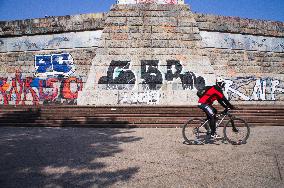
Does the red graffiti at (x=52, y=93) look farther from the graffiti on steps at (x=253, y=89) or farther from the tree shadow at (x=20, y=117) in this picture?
the graffiti on steps at (x=253, y=89)

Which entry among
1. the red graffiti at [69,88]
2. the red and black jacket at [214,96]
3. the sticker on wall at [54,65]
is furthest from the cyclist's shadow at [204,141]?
the sticker on wall at [54,65]

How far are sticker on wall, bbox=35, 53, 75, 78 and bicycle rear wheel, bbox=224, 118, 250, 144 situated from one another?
11.6 metres

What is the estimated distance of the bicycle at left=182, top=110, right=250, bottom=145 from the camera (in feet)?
25.5

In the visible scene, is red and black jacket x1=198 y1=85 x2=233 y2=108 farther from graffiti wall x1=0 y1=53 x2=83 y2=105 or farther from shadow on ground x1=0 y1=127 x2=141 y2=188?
graffiti wall x1=0 y1=53 x2=83 y2=105

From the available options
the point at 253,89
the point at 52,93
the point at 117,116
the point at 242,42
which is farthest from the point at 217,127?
the point at 242,42

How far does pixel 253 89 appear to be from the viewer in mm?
17391

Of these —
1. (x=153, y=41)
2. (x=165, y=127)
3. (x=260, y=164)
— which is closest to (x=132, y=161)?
(x=260, y=164)

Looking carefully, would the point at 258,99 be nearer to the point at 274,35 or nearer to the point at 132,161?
the point at 274,35

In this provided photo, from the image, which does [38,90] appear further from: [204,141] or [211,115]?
[211,115]

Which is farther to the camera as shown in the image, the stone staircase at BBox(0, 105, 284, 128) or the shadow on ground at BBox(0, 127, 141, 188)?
the stone staircase at BBox(0, 105, 284, 128)

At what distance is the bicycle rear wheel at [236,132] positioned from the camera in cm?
782

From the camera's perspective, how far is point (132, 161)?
5.93 m

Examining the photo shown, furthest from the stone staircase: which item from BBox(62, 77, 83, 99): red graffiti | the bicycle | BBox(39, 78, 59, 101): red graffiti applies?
the bicycle

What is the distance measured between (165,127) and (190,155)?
16.9ft
